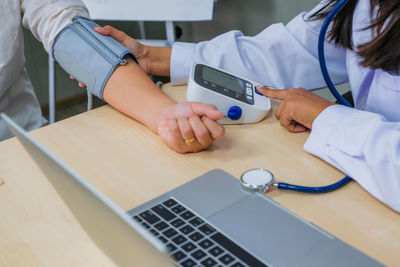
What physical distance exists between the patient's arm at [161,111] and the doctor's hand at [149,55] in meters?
0.11

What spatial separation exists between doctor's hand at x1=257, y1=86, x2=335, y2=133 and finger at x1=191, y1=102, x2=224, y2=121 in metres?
0.15

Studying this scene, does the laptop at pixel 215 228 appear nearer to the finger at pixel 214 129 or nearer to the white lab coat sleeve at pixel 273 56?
the finger at pixel 214 129

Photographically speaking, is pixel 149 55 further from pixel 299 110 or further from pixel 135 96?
pixel 299 110

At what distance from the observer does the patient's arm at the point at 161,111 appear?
742 mm

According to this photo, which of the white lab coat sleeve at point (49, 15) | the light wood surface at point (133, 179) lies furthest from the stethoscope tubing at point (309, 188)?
the white lab coat sleeve at point (49, 15)

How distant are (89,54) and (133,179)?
15.4 inches

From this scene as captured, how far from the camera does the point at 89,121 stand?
88 centimetres

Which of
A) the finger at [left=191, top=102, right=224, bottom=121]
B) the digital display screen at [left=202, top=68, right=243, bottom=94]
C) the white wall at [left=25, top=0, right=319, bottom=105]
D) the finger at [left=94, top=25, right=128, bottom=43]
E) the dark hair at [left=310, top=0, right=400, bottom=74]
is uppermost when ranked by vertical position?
the dark hair at [left=310, top=0, right=400, bottom=74]

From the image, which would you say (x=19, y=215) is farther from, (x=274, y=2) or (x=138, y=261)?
(x=274, y=2)

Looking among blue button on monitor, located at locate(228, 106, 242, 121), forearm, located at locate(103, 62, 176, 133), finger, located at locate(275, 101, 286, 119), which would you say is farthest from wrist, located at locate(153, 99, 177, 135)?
finger, located at locate(275, 101, 286, 119)

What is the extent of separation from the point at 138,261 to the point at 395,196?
43cm

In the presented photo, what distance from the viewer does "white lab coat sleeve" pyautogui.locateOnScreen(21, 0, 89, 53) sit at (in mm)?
990

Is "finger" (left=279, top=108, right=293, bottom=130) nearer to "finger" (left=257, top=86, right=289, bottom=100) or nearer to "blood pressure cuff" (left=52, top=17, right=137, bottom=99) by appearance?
"finger" (left=257, top=86, right=289, bottom=100)

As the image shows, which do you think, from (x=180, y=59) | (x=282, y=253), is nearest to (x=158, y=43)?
(x=180, y=59)
